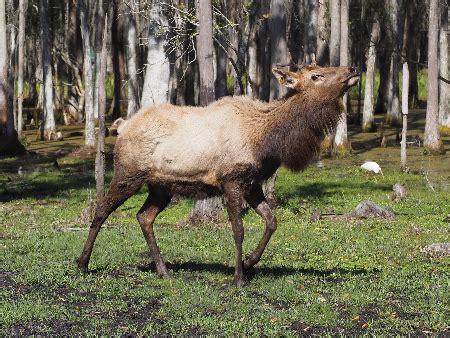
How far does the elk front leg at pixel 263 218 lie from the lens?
35.7ft

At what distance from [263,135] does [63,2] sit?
47845mm

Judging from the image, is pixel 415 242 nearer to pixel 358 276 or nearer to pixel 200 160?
pixel 358 276

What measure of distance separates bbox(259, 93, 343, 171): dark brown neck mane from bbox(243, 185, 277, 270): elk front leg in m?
0.50

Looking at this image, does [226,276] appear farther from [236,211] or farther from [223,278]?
[236,211]

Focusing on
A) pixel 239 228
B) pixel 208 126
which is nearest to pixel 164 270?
pixel 239 228

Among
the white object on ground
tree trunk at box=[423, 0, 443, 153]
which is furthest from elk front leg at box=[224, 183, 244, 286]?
tree trunk at box=[423, 0, 443, 153]

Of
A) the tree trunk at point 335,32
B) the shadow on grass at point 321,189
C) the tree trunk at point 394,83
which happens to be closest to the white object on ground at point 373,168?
the shadow on grass at point 321,189

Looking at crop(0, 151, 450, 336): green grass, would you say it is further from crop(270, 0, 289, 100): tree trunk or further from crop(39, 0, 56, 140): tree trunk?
crop(39, 0, 56, 140): tree trunk

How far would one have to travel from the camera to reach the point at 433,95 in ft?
107

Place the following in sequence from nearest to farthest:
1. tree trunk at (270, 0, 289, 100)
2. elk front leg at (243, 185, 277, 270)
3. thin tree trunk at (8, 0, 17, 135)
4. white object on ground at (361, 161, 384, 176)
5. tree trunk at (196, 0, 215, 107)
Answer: elk front leg at (243, 185, 277, 270) < tree trunk at (196, 0, 215, 107) < tree trunk at (270, 0, 289, 100) < white object on ground at (361, 161, 384, 176) < thin tree trunk at (8, 0, 17, 135)

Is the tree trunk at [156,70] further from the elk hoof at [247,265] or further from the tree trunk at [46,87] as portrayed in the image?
Answer: the tree trunk at [46,87]

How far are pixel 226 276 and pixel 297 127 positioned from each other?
206 cm

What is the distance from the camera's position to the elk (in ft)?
35.3

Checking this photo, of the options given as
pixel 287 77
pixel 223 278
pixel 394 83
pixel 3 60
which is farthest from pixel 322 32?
pixel 223 278
